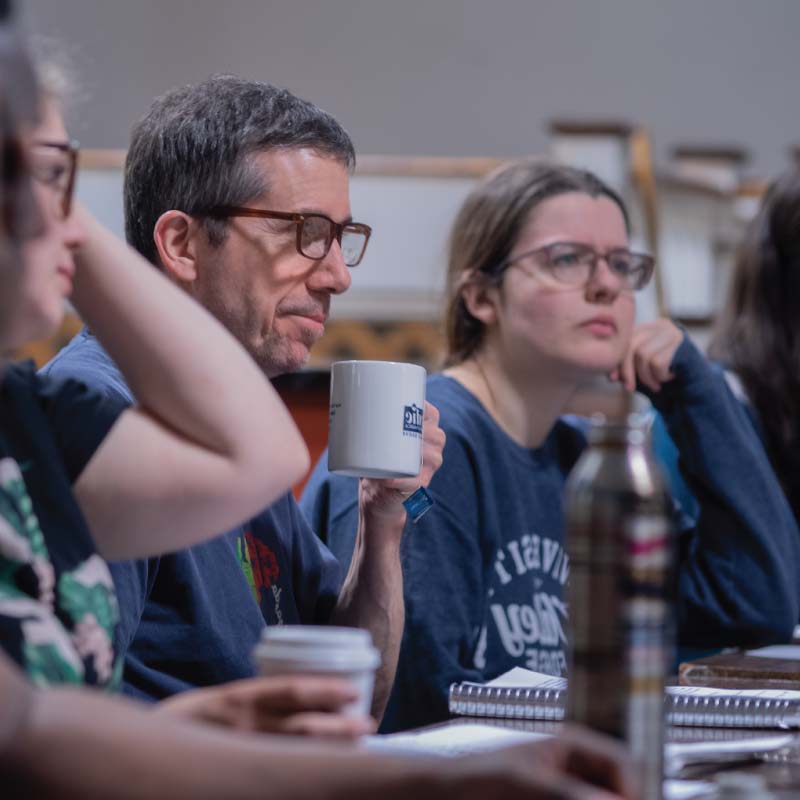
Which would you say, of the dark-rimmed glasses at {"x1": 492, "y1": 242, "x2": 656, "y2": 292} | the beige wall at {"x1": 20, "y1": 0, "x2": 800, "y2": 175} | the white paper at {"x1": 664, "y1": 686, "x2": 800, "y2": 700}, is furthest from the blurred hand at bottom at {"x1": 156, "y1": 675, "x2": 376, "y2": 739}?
the beige wall at {"x1": 20, "y1": 0, "x2": 800, "y2": 175}

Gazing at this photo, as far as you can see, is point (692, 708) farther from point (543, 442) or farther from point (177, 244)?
point (543, 442)

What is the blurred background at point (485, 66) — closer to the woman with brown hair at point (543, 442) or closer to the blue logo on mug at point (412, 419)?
the woman with brown hair at point (543, 442)

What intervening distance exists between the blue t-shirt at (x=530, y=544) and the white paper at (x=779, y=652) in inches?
7.3

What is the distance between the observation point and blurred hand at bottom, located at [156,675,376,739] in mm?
760

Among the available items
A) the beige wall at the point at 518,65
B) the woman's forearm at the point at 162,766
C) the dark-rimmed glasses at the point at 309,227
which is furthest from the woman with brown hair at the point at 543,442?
the beige wall at the point at 518,65

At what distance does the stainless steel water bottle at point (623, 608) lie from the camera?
77 cm

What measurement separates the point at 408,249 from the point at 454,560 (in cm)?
399

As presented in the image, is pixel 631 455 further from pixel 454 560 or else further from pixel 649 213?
pixel 649 213

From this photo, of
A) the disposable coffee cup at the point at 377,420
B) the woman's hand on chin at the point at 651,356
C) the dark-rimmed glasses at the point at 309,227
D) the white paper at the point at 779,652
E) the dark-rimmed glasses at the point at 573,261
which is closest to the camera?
the disposable coffee cup at the point at 377,420

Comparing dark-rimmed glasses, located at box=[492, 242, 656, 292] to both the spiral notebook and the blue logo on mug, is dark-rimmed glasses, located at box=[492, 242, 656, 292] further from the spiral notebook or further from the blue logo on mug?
the spiral notebook

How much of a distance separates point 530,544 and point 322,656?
125 cm

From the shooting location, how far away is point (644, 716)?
773mm

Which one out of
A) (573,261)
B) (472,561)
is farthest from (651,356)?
(472,561)

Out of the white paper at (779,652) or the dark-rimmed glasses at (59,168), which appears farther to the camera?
the white paper at (779,652)
